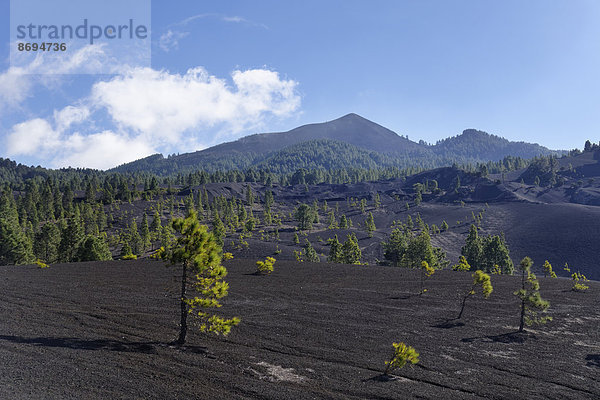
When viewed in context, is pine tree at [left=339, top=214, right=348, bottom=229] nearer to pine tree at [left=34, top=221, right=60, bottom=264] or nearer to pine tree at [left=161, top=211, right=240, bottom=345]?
pine tree at [left=34, top=221, right=60, bottom=264]

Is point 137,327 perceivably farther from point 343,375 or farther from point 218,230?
point 218,230

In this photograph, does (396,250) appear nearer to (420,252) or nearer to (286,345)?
(420,252)

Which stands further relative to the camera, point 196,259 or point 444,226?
point 444,226

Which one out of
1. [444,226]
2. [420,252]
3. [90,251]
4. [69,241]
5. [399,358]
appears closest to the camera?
[399,358]

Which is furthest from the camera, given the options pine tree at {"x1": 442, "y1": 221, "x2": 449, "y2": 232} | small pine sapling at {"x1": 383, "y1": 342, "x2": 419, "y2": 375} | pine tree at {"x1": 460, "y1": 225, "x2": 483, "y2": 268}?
pine tree at {"x1": 442, "y1": 221, "x2": 449, "y2": 232}

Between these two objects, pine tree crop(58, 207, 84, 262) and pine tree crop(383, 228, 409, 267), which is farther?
pine tree crop(383, 228, 409, 267)

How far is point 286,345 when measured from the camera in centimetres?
2288

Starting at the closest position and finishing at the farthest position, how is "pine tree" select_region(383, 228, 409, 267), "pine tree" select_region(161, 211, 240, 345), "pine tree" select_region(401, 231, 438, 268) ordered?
"pine tree" select_region(161, 211, 240, 345) → "pine tree" select_region(401, 231, 438, 268) → "pine tree" select_region(383, 228, 409, 267)

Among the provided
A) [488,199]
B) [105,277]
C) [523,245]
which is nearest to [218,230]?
[105,277]

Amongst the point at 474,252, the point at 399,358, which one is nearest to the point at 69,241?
the point at 399,358

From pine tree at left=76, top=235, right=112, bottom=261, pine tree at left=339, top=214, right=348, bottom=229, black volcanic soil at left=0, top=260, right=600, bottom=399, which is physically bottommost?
black volcanic soil at left=0, top=260, right=600, bottom=399

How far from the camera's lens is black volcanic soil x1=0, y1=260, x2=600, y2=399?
1659 cm

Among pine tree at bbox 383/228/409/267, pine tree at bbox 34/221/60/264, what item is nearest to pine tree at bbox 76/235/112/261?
pine tree at bbox 34/221/60/264

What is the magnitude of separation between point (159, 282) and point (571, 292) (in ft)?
161
